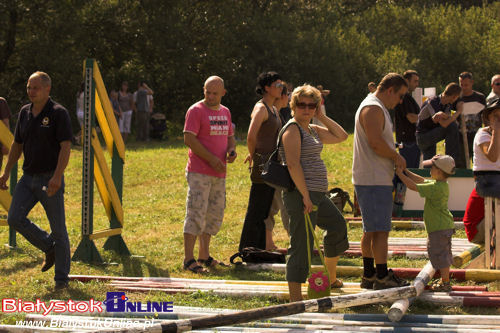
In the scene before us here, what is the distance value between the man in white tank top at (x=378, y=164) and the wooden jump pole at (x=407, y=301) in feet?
0.77

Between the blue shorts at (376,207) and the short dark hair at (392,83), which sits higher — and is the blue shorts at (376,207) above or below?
below

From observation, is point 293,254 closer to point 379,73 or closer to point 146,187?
point 146,187

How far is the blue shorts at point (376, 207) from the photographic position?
7.18 metres

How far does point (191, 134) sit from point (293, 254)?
238 centimetres

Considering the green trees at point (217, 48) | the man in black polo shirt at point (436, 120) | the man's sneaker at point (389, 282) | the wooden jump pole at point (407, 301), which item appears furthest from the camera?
the green trees at point (217, 48)

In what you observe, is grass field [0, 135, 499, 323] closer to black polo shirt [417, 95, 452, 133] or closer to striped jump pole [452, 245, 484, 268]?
striped jump pole [452, 245, 484, 268]

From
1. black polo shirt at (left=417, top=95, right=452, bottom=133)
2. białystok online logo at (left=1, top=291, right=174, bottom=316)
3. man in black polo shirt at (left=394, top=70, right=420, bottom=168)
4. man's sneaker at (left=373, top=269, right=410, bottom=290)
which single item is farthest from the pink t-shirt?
black polo shirt at (left=417, top=95, right=452, bottom=133)

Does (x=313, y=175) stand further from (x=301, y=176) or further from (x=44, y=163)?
(x=44, y=163)

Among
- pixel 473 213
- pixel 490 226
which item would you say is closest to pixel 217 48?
pixel 473 213

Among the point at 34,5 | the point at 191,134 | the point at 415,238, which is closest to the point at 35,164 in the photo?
the point at 191,134

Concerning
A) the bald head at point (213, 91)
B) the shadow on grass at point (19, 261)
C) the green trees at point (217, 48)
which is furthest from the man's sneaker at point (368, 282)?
the green trees at point (217, 48)

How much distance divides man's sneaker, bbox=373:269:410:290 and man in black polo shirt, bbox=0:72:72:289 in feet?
9.45

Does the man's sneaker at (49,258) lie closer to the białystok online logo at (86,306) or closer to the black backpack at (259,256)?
the białystok online logo at (86,306)

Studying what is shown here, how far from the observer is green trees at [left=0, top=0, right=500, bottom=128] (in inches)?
1175
